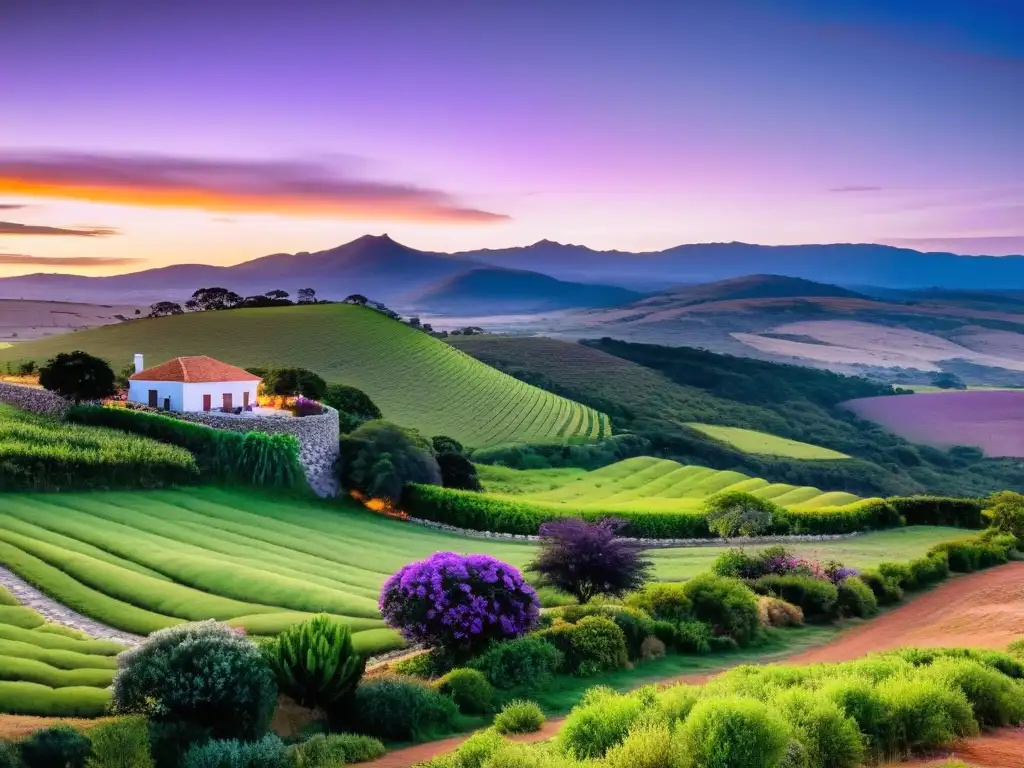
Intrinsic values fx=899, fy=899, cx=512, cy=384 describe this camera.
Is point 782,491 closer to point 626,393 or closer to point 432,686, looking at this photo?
point 432,686

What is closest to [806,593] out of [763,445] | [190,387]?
[190,387]

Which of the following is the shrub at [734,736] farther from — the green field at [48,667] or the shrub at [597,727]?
the green field at [48,667]

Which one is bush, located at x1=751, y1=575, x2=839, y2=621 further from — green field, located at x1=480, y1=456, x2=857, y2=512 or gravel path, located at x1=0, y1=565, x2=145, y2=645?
green field, located at x1=480, y1=456, x2=857, y2=512

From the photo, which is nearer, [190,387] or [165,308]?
[190,387]

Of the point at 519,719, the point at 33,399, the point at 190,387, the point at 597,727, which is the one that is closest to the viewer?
the point at 597,727

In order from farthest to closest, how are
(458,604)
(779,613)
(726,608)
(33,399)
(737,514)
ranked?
(33,399) → (737,514) → (779,613) → (726,608) → (458,604)

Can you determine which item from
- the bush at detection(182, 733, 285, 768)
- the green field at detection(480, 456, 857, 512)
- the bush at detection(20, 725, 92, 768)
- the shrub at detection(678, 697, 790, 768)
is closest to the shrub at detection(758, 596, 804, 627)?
the shrub at detection(678, 697, 790, 768)

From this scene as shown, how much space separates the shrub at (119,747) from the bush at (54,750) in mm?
151

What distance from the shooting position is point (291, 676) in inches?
641

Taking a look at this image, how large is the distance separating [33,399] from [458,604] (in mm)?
38788

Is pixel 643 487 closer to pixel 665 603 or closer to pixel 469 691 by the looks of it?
pixel 665 603

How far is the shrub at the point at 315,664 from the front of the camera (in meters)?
16.2

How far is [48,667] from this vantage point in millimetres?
17672

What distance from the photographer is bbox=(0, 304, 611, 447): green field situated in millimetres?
97688
